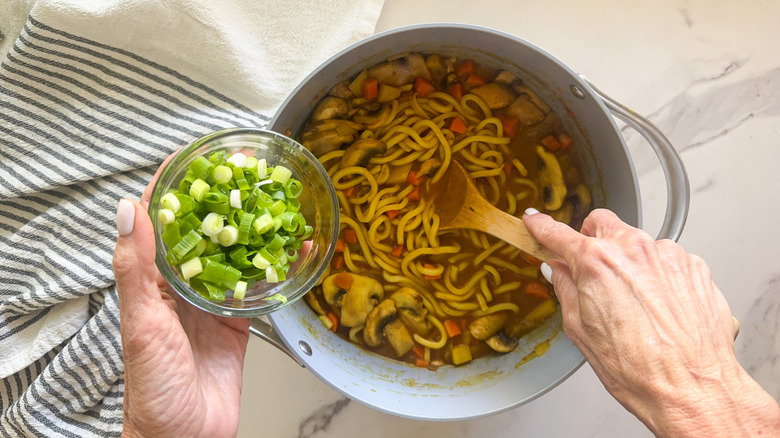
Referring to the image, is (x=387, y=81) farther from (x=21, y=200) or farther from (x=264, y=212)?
(x=21, y=200)

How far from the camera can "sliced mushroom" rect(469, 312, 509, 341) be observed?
2.13 meters

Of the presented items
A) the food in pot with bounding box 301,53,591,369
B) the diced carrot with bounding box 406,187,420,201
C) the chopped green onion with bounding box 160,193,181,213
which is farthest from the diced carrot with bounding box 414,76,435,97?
the chopped green onion with bounding box 160,193,181,213

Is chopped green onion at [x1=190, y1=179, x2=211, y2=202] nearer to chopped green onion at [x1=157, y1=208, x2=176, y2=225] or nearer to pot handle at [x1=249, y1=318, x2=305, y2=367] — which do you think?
chopped green onion at [x1=157, y1=208, x2=176, y2=225]

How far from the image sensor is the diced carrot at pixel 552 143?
7.11 feet

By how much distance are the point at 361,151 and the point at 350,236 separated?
0.32m

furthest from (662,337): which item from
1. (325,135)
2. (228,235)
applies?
(325,135)

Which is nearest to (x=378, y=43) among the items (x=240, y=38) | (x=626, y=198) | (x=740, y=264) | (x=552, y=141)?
(x=240, y=38)

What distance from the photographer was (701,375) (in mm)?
1364

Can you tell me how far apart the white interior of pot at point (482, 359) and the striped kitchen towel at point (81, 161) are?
46 cm

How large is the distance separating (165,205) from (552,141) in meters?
1.37

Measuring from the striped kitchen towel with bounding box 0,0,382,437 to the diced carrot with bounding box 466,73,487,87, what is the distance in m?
0.79

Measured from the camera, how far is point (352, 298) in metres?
2.07

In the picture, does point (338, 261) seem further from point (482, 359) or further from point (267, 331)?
point (482, 359)

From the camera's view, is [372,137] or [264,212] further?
[372,137]
